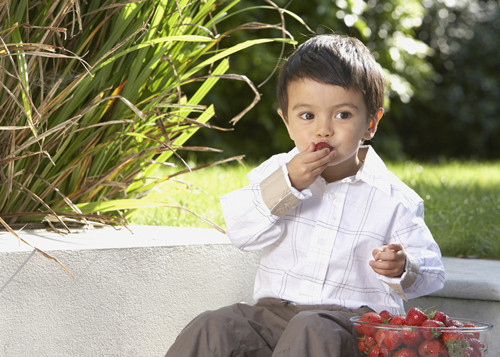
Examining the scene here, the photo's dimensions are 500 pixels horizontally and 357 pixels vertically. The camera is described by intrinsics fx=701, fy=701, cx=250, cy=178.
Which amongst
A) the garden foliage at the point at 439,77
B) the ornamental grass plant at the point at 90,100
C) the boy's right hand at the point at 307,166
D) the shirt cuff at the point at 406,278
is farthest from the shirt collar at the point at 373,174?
the garden foliage at the point at 439,77

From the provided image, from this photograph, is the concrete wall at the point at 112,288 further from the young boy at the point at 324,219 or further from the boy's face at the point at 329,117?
the boy's face at the point at 329,117

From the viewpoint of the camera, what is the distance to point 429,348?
1.44 meters

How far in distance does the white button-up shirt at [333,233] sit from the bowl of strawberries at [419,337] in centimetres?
25

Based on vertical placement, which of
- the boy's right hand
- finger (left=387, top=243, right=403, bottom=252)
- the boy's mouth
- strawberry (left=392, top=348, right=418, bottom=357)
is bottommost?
strawberry (left=392, top=348, right=418, bottom=357)

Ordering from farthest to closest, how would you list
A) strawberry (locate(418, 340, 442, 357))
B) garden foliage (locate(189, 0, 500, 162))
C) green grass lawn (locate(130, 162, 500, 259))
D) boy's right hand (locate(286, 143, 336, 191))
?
garden foliage (locate(189, 0, 500, 162)) → green grass lawn (locate(130, 162, 500, 259)) → boy's right hand (locate(286, 143, 336, 191)) → strawberry (locate(418, 340, 442, 357))

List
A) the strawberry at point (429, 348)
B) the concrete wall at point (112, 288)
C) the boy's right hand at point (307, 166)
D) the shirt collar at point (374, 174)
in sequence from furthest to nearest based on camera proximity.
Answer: the shirt collar at point (374, 174)
the boy's right hand at point (307, 166)
the concrete wall at point (112, 288)
the strawberry at point (429, 348)

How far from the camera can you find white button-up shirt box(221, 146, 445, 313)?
179cm

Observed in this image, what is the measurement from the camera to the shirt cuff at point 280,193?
1767 millimetres

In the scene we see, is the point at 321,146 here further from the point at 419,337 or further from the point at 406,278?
the point at 419,337

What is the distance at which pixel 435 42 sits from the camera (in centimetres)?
1086

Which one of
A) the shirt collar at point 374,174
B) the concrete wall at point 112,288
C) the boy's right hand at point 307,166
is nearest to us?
the concrete wall at point 112,288

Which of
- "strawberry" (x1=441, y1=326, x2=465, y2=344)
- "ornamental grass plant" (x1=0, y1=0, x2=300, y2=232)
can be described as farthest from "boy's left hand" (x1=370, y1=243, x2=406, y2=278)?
"ornamental grass plant" (x1=0, y1=0, x2=300, y2=232)

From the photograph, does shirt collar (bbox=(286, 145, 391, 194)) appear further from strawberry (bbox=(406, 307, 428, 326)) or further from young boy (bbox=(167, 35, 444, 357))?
strawberry (bbox=(406, 307, 428, 326))

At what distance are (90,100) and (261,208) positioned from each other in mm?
628
